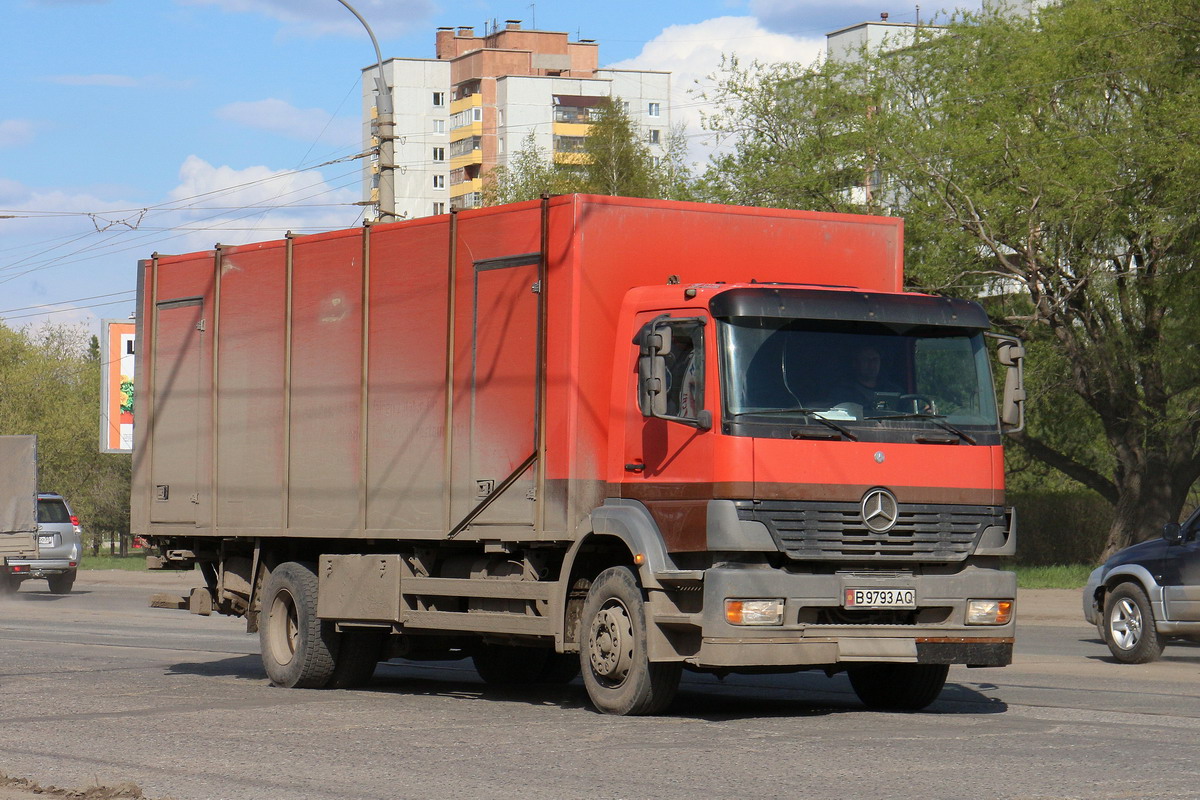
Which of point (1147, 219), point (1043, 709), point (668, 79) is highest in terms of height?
point (668, 79)

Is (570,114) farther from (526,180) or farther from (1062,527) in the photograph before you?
(1062,527)

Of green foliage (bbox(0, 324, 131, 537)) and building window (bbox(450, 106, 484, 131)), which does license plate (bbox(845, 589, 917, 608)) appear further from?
building window (bbox(450, 106, 484, 131))

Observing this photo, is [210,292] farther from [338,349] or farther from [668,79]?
[668,79]

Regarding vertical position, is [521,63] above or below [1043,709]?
above

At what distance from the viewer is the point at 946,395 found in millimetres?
10844

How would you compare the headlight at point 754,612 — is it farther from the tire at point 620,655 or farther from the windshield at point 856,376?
the windshield at point 856,376

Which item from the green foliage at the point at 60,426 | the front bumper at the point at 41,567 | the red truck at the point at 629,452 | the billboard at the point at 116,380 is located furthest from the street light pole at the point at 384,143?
the green foliage at the point at 60,426

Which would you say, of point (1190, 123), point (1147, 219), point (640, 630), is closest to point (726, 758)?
point (640, 630)

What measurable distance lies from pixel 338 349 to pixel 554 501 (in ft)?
9.30

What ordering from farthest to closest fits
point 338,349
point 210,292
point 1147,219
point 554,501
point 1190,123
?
point 1147,219 → point 1190,123 → point 210,292 → point 338,349 → point 554,501

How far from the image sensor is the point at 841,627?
10.3m

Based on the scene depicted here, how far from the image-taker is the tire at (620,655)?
1056cm

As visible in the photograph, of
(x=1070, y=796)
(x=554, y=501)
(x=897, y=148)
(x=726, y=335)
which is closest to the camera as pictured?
(x=1070, y=796)

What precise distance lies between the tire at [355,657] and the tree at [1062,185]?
17.2 meters
